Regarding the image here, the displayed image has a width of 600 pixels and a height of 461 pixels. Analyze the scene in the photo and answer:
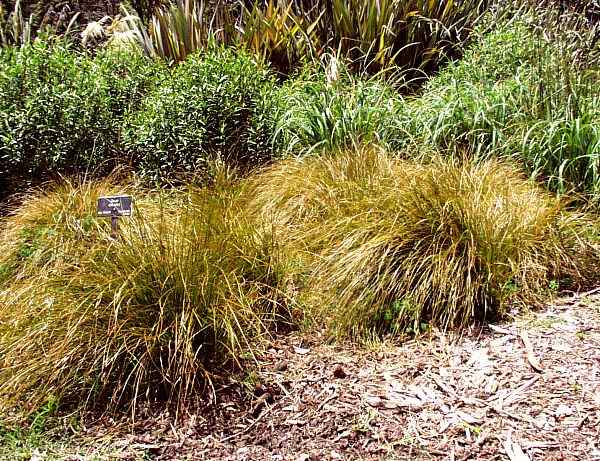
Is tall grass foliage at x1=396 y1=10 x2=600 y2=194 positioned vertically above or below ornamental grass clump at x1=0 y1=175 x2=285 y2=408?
above

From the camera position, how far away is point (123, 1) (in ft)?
34.1

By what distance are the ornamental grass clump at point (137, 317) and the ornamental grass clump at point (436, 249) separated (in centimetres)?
44

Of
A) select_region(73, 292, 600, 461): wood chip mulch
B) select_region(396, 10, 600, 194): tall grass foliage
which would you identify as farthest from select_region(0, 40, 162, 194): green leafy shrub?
select_region(73, 292, 600, 461): wood chip mulch

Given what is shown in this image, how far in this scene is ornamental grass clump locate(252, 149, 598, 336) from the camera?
3598mm

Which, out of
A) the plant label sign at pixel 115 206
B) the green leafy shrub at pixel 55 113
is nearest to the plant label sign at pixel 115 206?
the plant label sign at pixel 115 206

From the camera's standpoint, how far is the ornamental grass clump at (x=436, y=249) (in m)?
3.60

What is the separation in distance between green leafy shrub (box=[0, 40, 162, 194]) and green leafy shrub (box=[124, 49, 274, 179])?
274 mm

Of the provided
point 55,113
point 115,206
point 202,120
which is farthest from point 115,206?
point 55,113

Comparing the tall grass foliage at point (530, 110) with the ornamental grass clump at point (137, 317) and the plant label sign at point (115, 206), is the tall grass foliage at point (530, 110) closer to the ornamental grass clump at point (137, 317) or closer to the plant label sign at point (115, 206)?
the ornamental grass clump at point (137, 317)

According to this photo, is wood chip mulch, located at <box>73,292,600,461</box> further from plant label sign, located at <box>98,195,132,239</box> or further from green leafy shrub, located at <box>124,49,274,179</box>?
green leafy shrub, located at <box>124,49,274,179</box>

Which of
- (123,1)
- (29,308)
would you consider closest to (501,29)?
(29,308)

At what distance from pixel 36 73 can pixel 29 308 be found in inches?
117

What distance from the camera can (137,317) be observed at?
10.6ft

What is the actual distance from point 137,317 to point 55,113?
2.96m
